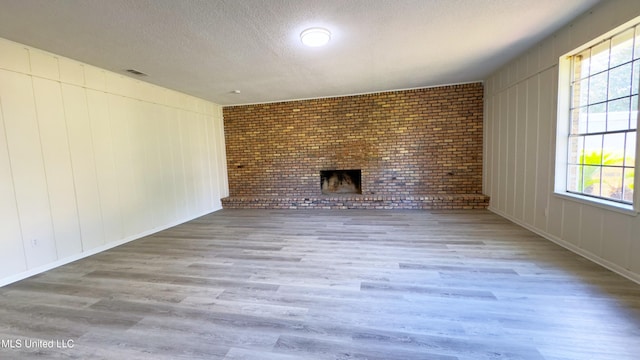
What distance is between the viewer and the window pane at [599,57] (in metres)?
2.85

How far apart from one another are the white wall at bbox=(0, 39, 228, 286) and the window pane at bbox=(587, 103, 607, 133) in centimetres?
621

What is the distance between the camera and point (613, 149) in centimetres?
280

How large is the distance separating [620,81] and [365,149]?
13.5 feet

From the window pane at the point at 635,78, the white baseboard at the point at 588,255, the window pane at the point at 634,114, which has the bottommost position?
the white baseboard at the point at 588,255

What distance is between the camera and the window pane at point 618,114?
103 inches

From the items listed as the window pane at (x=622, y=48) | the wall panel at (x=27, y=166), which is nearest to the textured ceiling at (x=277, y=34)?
the window pane at (x=622, y=48)

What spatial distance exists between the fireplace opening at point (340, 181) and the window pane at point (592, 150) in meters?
4.04

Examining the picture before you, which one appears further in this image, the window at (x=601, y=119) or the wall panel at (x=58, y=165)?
the wall panel at (x=58, y=165)

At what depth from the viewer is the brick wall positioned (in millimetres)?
5816

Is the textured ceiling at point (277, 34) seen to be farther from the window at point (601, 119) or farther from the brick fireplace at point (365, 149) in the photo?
the brick fireplace at point (365, 149)

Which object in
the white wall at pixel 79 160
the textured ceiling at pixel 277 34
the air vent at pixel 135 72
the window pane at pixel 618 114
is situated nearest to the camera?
the textured ceiling at pixel 277 34

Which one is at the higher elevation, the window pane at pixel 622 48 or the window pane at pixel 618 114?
the window pane at pixel 622 48

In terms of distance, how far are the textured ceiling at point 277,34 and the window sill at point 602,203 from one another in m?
1.96

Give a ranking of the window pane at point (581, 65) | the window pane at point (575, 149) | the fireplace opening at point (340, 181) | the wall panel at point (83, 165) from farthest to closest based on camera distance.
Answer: the fireplace opening at point (340, 181), the wall panel at point (83, 165), the window pane at point (575, 149), the window pane at point (581, 65)
